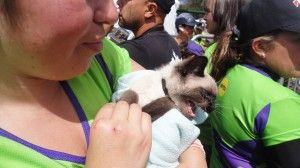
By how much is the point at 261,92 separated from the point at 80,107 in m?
1.36

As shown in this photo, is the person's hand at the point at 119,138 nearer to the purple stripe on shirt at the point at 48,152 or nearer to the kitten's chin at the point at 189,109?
the purple stripe on shirt at the point at 48,152

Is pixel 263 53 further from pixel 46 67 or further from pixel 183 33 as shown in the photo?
pixel 183 33

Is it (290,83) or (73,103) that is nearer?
(73,103)

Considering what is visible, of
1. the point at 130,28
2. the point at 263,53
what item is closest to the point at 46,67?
the point at 263,53

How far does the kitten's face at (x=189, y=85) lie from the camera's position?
5.08 feet

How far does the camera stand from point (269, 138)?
204cm

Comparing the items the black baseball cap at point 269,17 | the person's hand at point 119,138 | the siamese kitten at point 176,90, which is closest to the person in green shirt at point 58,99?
the person's hand at point 119,138

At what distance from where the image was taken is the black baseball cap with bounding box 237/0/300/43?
2125mm

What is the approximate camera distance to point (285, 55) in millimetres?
2195

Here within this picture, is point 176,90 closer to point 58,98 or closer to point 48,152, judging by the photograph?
point 58,98

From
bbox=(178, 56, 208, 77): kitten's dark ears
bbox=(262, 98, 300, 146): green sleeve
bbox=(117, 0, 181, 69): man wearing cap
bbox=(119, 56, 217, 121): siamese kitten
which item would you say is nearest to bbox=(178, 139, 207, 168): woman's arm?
bbox=(119, 56, 217, 121): siamese kitten

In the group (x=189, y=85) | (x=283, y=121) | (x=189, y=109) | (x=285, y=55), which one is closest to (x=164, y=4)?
(x=285, y=55)

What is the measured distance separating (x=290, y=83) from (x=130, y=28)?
2.03m

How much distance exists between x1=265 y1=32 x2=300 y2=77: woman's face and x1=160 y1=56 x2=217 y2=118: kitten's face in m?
0.60
